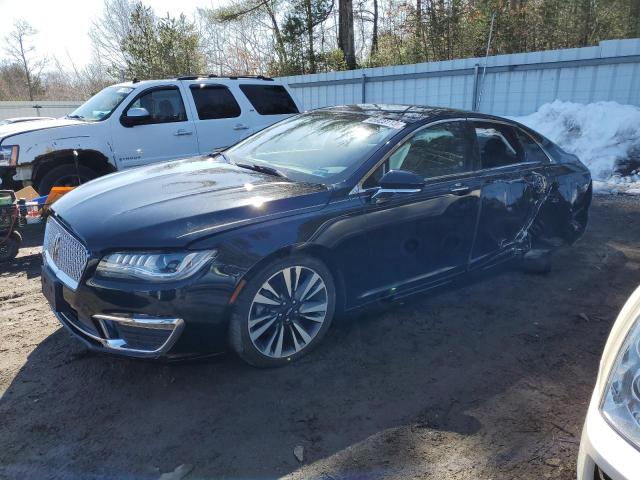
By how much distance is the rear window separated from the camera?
798 cm

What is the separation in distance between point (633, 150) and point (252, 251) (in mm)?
8673

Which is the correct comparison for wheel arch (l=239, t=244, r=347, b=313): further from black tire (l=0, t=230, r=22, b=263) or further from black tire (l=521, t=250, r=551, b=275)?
black tire (l=0, t=230, r=22, b=263)

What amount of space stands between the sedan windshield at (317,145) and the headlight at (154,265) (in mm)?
1064

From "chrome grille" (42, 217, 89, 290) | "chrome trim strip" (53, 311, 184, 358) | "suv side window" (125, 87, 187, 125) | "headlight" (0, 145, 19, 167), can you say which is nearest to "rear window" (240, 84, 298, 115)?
"suv side window" (125, 87, 187, 125)

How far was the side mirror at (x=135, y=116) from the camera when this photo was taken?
22.5ft

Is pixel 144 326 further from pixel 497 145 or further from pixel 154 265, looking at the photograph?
pixel 497 145

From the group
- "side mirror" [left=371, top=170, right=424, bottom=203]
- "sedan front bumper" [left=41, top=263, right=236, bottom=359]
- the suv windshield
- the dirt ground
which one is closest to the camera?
the dirt ground

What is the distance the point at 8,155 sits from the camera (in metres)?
6.19

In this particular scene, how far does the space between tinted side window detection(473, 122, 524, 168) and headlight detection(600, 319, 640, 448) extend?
8.36 feet

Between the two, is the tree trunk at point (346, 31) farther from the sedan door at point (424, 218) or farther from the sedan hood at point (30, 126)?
the sedan door at point (424, 218)

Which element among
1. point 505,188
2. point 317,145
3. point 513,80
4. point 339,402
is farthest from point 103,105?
point 513,80

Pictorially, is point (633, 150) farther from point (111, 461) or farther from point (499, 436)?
point (111, 461)

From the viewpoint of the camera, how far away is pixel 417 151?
367 cm

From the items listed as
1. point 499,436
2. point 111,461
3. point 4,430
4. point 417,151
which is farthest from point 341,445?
point 417,151
